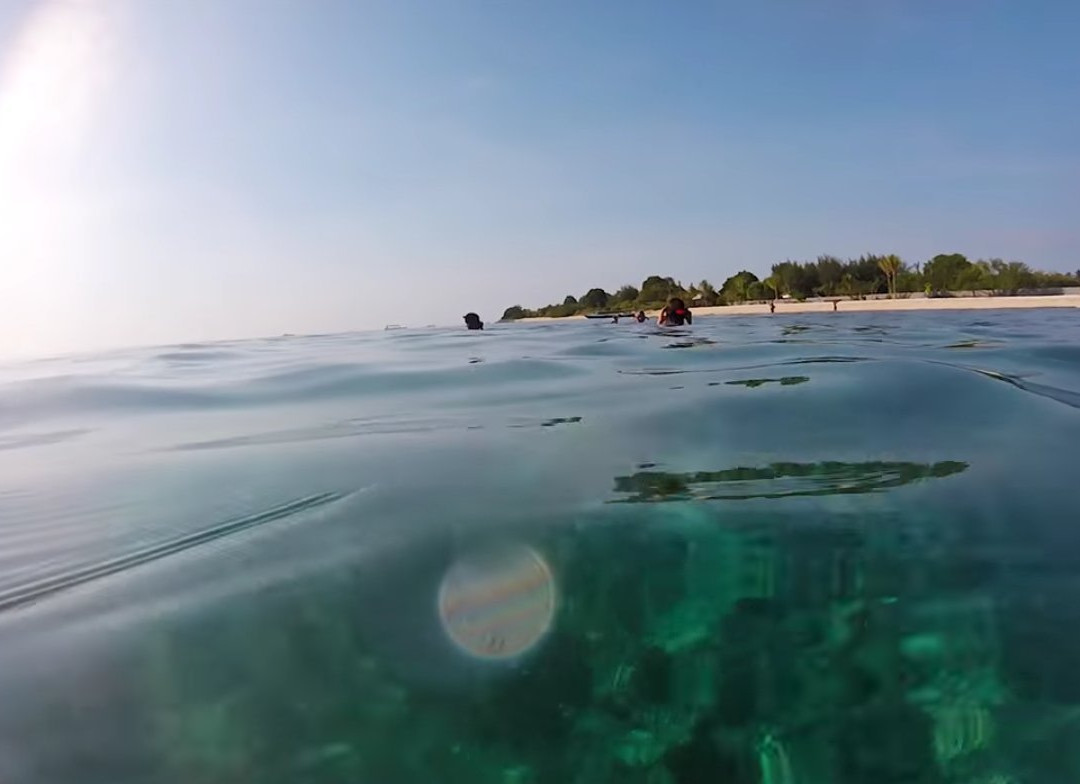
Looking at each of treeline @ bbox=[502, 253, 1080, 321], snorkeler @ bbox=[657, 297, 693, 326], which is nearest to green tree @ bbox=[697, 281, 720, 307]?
treeline @ bbox=[502, 253, 1080, 321]

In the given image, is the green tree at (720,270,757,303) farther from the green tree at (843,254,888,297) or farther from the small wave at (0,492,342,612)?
the small wave at (0,492,342,612)

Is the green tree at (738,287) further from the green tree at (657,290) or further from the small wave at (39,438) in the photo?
the small wave at (39,438)

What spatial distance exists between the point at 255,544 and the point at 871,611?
1.60 meters

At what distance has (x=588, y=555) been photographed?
1.77m

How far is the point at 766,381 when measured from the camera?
15.5 feet

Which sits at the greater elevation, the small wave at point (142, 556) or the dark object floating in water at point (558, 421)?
the dark object floating in water at point (558, 421)

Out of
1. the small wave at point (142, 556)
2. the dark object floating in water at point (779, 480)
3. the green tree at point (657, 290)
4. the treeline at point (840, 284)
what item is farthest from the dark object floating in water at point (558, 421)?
the green tree at point (657, 290)

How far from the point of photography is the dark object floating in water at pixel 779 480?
213cm

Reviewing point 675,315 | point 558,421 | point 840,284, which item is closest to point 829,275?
point 840,284

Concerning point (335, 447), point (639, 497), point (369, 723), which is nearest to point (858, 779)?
point (369, 723)

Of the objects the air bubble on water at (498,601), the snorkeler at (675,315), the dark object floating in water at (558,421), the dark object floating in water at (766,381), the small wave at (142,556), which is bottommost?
the air bubble on water at (498,601)

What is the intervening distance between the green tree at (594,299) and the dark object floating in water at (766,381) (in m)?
88.5

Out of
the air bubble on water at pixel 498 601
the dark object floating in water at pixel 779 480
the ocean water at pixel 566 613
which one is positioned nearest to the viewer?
the ocean water at pixel 566 613

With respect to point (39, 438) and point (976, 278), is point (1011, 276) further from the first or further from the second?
point (39, 438)
